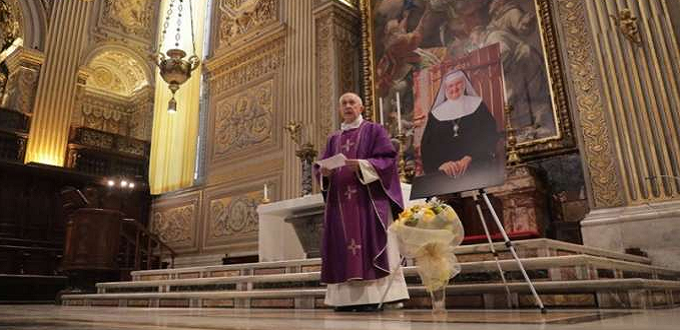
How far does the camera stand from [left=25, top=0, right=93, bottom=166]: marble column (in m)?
10.2

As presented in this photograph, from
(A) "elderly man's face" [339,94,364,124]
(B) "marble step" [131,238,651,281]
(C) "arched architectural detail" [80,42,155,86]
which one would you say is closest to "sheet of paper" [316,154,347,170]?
(A) "elderly man's face" [339,94,364,124]

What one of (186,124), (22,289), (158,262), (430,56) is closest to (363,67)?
(430,56)

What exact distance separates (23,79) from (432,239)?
10875 millimetres

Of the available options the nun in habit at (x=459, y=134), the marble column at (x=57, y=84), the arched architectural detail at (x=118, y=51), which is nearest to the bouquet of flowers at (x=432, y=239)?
the nun in habit at (x=459, y=134)

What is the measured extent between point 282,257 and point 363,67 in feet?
11.4

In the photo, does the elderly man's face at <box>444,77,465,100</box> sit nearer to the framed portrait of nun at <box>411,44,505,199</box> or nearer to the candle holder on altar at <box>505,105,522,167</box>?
the framed portrait of nun at <box>411,44,505,199</box>

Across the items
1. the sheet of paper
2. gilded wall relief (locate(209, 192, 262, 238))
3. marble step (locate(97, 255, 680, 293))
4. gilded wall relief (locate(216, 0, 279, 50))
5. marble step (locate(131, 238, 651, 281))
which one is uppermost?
gilded wall relief (locate(216, 0, 279, 50))

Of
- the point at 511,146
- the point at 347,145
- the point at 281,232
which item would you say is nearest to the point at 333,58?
the point at 281,232

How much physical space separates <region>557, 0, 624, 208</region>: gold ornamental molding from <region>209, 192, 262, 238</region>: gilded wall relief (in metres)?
5.24

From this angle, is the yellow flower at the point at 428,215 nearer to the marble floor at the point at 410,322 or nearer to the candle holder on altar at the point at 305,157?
the marble floor at the point at 410,322

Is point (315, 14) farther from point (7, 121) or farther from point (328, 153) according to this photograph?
point (7, 121)

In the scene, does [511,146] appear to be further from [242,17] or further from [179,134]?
[179,134]

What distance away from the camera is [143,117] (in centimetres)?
1330

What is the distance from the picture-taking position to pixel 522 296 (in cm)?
299
